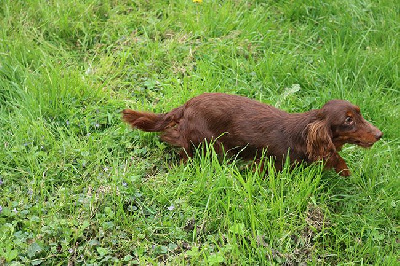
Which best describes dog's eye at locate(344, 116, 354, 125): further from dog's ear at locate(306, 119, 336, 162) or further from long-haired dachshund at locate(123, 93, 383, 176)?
dog's ear at locate(306, 119, 336, 162)

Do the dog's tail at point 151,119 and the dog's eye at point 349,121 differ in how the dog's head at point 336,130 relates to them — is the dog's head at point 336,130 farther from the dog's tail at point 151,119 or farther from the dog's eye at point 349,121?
the dog's tail at point 151,119

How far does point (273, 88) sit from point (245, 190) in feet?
4.14

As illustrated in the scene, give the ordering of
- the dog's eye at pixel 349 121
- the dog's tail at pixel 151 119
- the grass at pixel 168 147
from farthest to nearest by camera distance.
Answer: the dog's tail at pixel 151 119 → the dog's eye at pixel 349 121 → the grass at pixel 168 147

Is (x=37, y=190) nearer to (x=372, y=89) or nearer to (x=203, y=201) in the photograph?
(x=203, y=201)

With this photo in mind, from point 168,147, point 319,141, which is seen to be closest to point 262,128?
point 319,141

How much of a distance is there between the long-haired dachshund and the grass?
0.12 m

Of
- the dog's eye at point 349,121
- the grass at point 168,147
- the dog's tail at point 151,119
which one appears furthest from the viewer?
the dog's tail at point 151,119

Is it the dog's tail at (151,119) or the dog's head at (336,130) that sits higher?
the dog's head at (336,130)

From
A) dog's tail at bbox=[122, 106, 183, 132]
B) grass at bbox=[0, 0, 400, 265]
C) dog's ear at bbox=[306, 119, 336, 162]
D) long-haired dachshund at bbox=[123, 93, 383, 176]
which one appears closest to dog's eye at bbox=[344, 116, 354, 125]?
long-haired dachshund at bbox=[123, 93, 383, 176]

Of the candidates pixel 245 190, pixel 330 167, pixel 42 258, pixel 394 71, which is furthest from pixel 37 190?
pixel 394 71

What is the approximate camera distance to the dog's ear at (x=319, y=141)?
129 inches

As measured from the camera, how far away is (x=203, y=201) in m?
3.21

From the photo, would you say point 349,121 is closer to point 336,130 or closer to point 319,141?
point 336,130

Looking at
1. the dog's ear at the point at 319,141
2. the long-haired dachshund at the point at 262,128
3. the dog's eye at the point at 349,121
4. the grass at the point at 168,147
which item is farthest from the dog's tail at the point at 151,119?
the dog's eye at the point at 349,121
